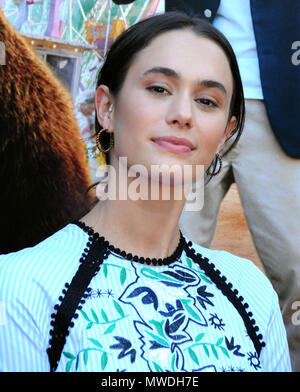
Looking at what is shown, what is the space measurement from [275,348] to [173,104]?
0.59 metres

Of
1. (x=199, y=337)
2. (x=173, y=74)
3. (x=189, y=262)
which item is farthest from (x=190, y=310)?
(x=173, y=74)

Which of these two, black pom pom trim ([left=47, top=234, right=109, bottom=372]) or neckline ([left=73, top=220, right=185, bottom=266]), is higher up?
neckline ([left=73, top=220, right=185, bottom=266])

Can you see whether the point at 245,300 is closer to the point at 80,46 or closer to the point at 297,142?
the point at 297,142

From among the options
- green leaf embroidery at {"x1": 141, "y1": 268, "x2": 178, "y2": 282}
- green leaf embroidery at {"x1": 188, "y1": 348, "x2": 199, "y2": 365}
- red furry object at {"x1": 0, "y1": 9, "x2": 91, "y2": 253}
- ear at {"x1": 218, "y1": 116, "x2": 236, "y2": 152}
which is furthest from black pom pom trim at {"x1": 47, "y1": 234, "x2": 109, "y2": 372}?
red furry object at {"x1": 0, "y1": 9, "x2": 91, "y2": 253}

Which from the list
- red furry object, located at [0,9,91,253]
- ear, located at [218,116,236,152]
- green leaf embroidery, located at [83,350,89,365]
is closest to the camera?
green leaf embroidery, located at [83,350,89,365]

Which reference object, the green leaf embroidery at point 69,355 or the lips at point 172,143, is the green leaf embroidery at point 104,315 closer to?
the green leaf embroidery at point 69,355

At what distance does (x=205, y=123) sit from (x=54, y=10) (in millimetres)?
1075

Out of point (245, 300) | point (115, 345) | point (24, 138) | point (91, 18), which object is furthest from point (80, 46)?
point (115, 345)

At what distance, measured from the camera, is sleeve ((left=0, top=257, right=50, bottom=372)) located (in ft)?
3.26

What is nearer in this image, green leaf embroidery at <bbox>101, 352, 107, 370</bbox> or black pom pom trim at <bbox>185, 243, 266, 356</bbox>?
green leaf embroidery at <bbox>101, 352, 107, 370</bbox>

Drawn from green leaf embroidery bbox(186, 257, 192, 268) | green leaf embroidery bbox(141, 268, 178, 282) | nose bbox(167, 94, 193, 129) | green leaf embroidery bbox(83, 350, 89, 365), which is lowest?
green leaf embroidery bbox(83, 350, 89, 365)

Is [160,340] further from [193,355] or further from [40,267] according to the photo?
[40,267]

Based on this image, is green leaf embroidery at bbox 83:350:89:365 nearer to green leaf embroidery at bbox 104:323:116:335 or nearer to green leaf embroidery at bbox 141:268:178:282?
green leaf embroidery at bbox 104:323:116:335

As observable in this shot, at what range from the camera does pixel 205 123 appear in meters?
1.17
